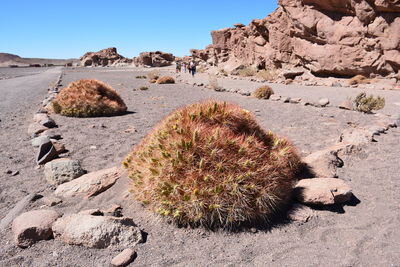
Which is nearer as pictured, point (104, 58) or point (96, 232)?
point (96, 232)

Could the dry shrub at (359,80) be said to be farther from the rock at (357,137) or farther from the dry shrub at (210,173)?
the dry shrub at (210,173)

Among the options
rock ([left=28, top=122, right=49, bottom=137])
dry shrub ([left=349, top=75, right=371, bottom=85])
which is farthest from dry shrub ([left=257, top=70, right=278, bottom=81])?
rock ([left=28, top=122, right=49, bottom=137])

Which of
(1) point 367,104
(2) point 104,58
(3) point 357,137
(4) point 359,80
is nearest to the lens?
(3) point 357,137

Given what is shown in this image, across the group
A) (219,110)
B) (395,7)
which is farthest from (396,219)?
(395,7)

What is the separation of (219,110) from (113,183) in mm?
1823

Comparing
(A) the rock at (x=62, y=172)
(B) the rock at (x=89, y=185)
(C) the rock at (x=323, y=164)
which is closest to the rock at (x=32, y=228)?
(B) the rock at (x=89, y=185)

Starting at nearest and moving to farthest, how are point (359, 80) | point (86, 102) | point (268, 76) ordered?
1. point (86, 102)
2. point (359, 80)
3. point (268, 76)

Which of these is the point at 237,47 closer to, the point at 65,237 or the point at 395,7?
the point at 395,7

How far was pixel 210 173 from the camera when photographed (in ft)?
10.3

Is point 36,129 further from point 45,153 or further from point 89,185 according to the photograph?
point 89,185

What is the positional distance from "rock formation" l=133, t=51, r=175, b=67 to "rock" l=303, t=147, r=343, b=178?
70250 millimetres

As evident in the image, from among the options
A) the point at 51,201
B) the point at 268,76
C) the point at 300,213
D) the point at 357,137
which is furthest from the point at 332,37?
the point at 51,201

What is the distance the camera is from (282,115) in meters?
9.88

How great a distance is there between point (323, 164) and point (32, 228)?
3892 millimetres
